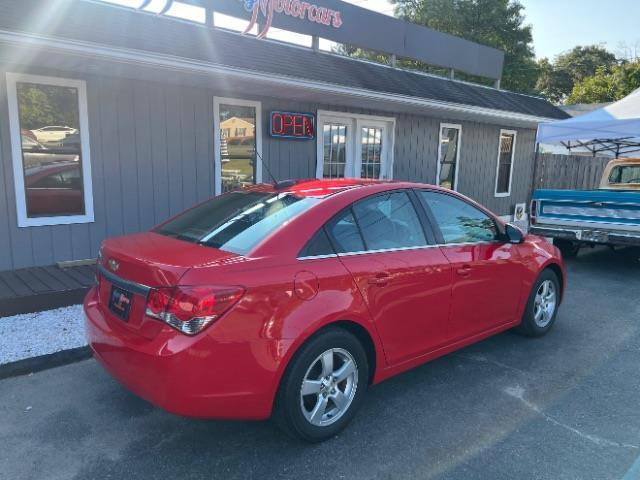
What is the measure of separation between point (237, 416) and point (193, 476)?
41 cm

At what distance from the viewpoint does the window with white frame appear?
859cm

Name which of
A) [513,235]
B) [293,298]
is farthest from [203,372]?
[513,235]

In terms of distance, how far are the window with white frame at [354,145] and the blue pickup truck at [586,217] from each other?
3029mm

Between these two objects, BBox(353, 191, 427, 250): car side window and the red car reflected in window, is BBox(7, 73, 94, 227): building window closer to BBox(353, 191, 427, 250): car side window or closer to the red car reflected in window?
the red car reflected in window

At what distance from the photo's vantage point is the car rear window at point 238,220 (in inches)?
110

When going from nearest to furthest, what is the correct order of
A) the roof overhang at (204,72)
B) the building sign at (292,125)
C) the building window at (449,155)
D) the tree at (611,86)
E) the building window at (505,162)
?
the roof overhang at (204,72) → the building sign at (292,125) → the building window at (449,155) → the building window at (505,162) → the tree at (611,86)

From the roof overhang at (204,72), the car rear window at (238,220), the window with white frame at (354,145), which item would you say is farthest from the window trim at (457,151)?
the car rear window at (238,220)

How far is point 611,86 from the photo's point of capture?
1341 inches

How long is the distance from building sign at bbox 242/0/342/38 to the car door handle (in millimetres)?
5557

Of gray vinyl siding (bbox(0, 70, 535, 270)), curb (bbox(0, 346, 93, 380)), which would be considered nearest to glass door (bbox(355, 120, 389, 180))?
gray vinyl siding (bbox(0, 70, 535, 270))

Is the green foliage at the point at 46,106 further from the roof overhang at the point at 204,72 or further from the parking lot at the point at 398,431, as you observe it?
the parking lot at the point at 398,431

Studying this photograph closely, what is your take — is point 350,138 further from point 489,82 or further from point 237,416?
point 489,82

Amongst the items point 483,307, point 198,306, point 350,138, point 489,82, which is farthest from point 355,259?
point 489,82

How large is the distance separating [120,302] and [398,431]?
1.86m
